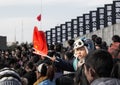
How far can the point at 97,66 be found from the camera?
4.30 metres

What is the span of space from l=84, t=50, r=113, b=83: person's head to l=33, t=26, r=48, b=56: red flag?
5.26 metres

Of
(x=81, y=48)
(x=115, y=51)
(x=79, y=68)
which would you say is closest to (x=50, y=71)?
(x=81, y=48)

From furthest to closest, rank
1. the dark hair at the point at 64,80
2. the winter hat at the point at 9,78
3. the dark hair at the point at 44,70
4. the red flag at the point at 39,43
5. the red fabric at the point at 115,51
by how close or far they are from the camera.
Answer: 1. the red flag at the point at 39,43
2. the red fabric at the point at 115,51
3. the dark hair at the point at 44,70
4. the dark hair at the point at 64,80
5. the winter hat at the point at 9,78

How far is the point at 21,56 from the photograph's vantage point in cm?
1772

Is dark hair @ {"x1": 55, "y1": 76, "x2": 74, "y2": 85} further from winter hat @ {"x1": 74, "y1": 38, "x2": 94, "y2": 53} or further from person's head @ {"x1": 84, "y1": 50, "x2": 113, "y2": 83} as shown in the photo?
person's head @ {"x1": 84, "y1": 50, "x2": 113, "y2": 83}

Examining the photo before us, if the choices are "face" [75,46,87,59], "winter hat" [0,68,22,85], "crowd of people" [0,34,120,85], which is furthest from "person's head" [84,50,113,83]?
"face" [75,46,87,59]

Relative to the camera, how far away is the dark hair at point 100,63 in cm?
430

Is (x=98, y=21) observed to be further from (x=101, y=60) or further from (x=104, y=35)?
(x=101, y=60)

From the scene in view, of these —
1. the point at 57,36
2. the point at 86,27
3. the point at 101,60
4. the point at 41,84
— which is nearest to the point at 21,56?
the point at 41,84

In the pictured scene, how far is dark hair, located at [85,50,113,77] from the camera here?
4.30 meters

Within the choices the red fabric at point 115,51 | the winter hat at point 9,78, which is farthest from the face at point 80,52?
the winter hat at point 9,78

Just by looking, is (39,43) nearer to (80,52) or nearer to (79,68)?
(80,52)

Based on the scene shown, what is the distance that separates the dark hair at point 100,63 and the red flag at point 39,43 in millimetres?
5228

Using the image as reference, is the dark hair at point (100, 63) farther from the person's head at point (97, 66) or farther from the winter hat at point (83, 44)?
the winter hat at point (83, 44)
